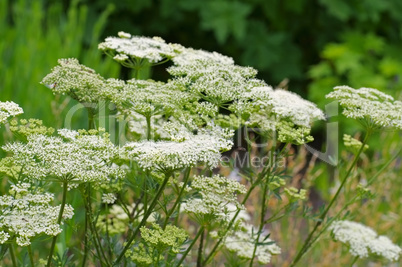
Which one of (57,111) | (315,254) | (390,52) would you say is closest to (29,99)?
(57,111)

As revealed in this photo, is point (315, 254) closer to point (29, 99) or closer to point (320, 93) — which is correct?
point (29, 99)

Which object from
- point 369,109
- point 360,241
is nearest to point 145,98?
point 369,109

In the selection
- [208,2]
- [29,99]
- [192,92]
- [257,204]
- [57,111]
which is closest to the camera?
[192,92]

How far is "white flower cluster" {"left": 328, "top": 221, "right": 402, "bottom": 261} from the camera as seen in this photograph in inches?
84.4

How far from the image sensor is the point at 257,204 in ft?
11.1

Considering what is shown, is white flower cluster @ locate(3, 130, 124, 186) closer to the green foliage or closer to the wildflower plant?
the wildflower plant

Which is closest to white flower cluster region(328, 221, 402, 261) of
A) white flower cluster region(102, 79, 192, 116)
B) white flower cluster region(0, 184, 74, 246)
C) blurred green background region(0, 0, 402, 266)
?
white flower cluster region(102, 79, 192, 116)

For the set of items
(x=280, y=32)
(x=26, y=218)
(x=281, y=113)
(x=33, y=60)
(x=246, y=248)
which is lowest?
(x=246, y=248)

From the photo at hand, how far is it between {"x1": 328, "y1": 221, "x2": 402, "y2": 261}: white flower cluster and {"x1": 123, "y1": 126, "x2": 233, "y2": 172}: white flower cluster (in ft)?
2.87

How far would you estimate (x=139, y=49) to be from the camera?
1.84m

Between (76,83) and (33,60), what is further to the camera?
(33,60)

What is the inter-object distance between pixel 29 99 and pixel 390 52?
4072mm

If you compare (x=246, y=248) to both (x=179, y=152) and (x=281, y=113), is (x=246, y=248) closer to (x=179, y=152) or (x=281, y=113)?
(x=281, y=113)

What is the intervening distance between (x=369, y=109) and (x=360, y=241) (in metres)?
0.63
